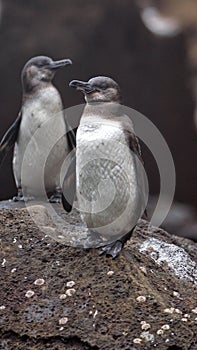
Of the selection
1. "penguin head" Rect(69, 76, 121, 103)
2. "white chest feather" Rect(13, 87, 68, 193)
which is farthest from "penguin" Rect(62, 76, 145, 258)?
"white chest feather" Rect(13, 87, 68, 193)

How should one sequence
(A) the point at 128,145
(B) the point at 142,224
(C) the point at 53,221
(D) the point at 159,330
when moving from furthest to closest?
(B) the point at 142,224 → (C) the point at 53,221 → (A) the point at 128,145 → (D) the point at 159,330

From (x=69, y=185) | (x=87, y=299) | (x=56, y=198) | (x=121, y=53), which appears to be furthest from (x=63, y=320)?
(x=121, y=53)

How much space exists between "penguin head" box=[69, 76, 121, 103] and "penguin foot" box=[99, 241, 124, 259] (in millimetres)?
217

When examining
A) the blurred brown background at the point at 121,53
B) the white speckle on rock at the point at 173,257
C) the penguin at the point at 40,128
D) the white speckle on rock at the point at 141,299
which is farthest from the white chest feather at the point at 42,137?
the blurred brown background at the point at 121,53

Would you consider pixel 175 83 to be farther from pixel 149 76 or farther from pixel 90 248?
pixel 90 248

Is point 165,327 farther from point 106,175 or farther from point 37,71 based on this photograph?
point 37,71

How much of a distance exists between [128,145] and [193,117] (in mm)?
1797

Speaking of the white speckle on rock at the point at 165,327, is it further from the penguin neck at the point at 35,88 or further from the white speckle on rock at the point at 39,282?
the penguin neck at the point at 35,88

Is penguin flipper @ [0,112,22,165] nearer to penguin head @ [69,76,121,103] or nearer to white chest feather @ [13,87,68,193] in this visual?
white chest feather @ [13,87,68,193]

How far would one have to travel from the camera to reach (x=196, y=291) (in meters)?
1.36

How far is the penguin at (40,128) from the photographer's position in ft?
5.71

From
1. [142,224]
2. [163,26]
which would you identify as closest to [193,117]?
[163,26]

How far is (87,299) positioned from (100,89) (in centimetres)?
31

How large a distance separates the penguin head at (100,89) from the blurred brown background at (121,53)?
5.31 ft
